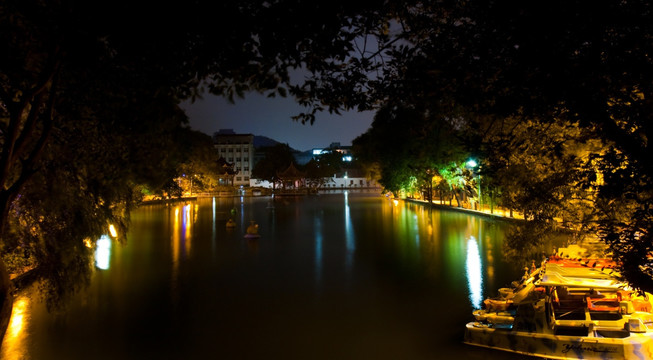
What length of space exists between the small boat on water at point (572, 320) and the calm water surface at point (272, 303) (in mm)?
525

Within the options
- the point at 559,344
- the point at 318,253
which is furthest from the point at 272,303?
the point at 318,253

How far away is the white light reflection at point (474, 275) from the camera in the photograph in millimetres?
10731

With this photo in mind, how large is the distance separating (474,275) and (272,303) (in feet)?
18.7

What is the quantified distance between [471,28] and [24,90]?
15.5ft

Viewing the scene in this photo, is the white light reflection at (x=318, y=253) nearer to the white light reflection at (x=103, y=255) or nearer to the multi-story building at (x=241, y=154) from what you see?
the white light reflection at (x=103, y=255)

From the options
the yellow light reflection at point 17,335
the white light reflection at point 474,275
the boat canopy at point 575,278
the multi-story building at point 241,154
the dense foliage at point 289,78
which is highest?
the multi-story building at point 241,154

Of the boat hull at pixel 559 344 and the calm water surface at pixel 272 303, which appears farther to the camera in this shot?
the calm water surface at pixel 272 303

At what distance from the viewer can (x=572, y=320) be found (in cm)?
753

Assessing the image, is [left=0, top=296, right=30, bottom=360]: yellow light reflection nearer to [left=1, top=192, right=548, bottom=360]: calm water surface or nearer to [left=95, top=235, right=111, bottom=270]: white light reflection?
[left=1, top=192, right=548, bottom=360]: calm water surface

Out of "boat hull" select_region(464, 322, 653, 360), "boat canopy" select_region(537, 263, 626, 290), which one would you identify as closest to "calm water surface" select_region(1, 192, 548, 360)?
"boat hull" select_region(464, 322, 653, 360)

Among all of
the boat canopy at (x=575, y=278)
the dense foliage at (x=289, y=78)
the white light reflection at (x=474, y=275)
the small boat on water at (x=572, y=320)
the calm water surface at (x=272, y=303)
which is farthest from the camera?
the white light reflection at (x=474, y=275)

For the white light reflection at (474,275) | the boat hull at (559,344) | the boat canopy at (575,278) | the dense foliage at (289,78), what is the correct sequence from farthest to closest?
the white light reflection at (474,275)
the boat canopy at (575,278)
the boat hull at (559,344)
the dense foliage at (289,78)

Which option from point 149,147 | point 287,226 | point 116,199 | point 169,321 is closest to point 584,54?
point 149,147

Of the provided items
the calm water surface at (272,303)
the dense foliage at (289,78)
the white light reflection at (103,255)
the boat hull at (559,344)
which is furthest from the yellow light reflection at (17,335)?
the boat hull at (559,344)
